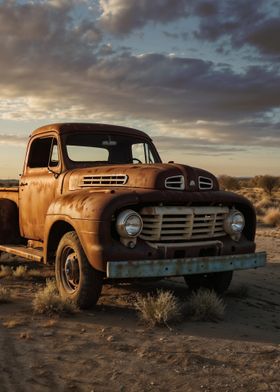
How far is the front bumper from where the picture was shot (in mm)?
5477

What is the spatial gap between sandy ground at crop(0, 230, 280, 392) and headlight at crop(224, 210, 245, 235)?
1004mm

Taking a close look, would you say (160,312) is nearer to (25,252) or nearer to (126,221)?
(126,221)

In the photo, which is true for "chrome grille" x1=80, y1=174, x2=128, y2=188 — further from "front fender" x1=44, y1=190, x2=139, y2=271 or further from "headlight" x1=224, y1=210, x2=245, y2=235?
"headlight" x1=224, y1=210, x2=245, y2=235

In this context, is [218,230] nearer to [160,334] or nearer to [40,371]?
[160,334]

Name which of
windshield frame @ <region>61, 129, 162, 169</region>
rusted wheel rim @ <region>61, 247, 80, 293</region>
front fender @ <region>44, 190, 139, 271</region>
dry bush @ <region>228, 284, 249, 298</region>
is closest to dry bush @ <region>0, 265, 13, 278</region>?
windshield frame @ <region>61, 129, 162, 169</region>

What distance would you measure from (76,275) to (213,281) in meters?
2.15

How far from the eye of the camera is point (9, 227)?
28.1 feet

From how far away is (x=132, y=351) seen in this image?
186 inches

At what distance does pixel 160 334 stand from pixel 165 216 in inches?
53.8

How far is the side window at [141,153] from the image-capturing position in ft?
27.1

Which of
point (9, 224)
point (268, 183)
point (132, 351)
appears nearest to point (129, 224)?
point (132, 351)

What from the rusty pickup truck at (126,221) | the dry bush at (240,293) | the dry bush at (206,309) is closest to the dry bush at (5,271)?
the rusty pickup truck at (126,221)

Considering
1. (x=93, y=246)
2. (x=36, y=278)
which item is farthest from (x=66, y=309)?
(x=36, y=278)

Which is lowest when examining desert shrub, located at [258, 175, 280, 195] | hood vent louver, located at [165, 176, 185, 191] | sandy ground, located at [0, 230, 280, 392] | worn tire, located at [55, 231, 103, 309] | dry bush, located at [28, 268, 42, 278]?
sandy ground, located at [0, 230, 280, 392]
